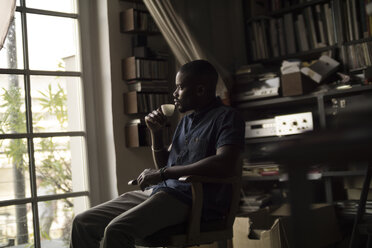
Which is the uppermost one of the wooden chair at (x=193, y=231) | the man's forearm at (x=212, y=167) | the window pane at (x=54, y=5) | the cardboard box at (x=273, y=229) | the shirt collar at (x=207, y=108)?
the window pane at (x=54, y=5)

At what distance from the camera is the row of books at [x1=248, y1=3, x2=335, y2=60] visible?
3.86m

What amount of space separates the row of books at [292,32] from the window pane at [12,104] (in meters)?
1.94

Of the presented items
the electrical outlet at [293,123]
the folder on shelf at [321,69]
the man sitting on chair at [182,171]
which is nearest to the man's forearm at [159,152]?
the man sitting on chair at [182,171]

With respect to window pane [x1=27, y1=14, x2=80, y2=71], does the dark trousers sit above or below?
below

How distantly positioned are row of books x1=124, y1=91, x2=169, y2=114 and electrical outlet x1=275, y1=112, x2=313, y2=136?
2.82ft

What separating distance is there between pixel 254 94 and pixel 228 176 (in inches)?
63.7

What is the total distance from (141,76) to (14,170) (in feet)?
3.41

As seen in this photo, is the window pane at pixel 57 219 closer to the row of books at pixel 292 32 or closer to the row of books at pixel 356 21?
the row of books at pixel 292 32

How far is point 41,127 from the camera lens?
3.33 meters

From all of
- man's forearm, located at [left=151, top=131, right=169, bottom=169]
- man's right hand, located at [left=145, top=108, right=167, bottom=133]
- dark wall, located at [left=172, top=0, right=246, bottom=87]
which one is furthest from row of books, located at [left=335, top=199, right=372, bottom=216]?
man's right hand, located at [left=145, top=108, right=167, bottom=133]

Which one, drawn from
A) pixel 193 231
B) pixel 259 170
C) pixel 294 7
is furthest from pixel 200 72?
pixel 294 7

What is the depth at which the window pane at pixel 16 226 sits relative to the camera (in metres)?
3.10

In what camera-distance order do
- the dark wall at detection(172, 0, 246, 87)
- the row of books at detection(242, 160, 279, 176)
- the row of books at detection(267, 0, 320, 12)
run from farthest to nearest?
the row of books at detection(267, 0, 320, 12), the dark wall at detection(172, 0, 246, 87), the row of books at detection(242, 160, 279, 176)

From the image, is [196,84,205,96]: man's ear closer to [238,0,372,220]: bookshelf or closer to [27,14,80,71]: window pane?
[238,0,372,220]: bookshelf
